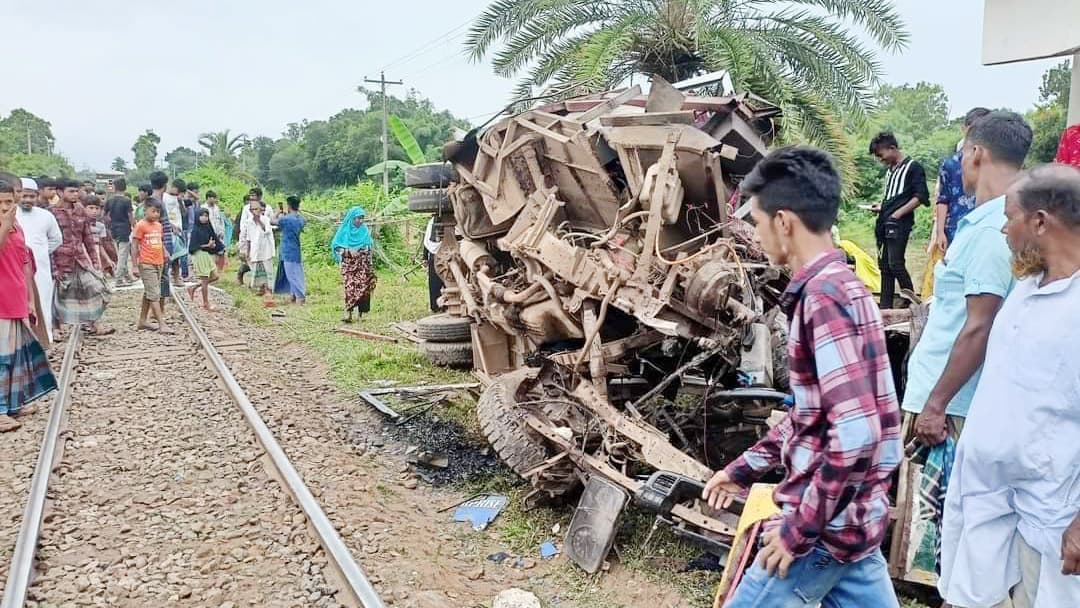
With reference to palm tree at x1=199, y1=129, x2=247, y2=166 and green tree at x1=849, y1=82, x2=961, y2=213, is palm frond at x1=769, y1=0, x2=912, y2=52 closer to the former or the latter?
green tree at x1=849, y1=82, x2=961, y2=213

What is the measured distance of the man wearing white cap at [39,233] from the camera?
746 cm

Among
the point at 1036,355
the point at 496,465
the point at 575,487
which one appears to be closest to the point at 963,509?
the point at 1036,355

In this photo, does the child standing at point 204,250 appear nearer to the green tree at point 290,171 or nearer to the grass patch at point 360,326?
the grass patch at point 360,326

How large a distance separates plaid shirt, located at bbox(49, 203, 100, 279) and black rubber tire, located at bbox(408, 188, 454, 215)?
171 inches

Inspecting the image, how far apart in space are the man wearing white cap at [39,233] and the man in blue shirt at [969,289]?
733 cm

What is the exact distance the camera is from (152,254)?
1048 cm

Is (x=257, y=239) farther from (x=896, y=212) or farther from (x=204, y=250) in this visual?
(x=896, y=212)

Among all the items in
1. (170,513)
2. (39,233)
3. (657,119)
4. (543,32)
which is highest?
(543,32)

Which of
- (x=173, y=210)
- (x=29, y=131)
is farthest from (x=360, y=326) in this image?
(x=29, y=131)

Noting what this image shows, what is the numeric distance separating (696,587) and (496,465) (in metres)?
2.26

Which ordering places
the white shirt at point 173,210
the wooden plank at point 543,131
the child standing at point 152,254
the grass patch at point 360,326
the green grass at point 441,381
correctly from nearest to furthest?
1. the green grass at point 441,381
2. the wooden plank at point 543,131
3. the grass patch at point 360,326
4. the child standing at point 152,254
5. the white shirt at point 173,210

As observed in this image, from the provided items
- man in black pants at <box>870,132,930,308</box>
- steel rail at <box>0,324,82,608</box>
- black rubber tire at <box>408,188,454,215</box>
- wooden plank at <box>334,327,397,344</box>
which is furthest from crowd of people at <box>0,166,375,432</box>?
man in black pants at <box>870,132,930,308</box>

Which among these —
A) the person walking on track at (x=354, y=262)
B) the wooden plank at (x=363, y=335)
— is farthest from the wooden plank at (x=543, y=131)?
the person walking on track at (x=354, y=262)

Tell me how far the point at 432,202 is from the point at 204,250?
20.8 feet
